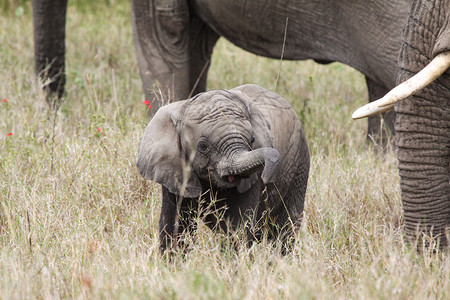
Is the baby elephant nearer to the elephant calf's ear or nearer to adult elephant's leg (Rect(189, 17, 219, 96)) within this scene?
the elephant calf's ear

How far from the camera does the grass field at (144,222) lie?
342 centimetres

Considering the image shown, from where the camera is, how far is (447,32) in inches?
144

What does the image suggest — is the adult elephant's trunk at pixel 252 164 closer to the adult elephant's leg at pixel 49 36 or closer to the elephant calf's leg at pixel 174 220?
the elephant calf's leg at pixel 174 220

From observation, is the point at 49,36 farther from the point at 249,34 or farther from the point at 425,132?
the point at 425,132

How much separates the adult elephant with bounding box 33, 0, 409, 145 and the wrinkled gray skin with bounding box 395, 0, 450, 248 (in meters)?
1.15

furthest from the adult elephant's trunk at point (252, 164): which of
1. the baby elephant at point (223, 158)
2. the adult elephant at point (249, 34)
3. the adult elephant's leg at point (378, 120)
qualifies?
the adult elephant's leg at point (378, 120)

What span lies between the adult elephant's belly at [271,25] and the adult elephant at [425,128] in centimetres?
175

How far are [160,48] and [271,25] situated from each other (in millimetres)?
920

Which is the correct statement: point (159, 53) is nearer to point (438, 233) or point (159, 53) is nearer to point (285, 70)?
point (285, 70)

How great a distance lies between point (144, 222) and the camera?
447cm

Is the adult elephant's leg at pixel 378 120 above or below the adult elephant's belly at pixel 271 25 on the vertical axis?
below

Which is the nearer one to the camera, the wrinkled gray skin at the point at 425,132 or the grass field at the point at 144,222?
the grass field at the point at 144,222

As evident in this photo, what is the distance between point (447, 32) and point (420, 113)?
38 centimetres

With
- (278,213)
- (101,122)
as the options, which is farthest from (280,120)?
(101,122)
